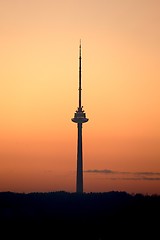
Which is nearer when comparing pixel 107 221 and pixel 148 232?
pixel 148 232

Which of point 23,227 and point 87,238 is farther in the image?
point 23,227

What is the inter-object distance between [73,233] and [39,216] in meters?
25.9

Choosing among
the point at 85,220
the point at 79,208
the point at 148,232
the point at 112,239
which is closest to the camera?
the point at 112,239

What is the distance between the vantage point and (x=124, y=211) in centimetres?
19100

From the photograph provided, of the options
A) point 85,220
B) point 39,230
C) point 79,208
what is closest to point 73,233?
point 39,230

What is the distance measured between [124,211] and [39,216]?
2435 centimetres

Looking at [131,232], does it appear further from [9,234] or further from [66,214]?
[66,214]

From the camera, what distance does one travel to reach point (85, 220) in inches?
7185

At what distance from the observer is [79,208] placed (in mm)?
198250

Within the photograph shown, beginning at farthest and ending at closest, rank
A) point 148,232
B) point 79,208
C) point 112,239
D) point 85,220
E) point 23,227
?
point 79,208 → point 85,220 → point 23,227 → point 148,232 → point 112,239

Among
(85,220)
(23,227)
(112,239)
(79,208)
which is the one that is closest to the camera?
(112,239)

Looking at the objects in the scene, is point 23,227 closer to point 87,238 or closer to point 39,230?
point 39,230

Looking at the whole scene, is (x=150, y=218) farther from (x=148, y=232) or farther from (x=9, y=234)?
(x=9, y=234)

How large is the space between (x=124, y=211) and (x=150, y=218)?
659 inches
